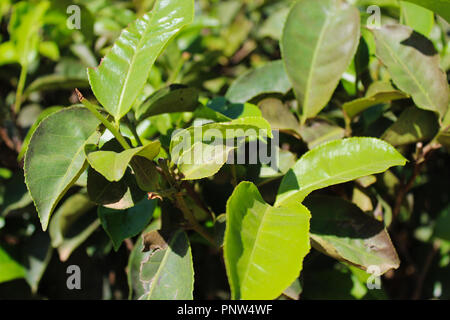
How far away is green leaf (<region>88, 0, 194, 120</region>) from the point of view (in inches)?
39.8

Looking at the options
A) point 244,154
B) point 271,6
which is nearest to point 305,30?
point 244,154

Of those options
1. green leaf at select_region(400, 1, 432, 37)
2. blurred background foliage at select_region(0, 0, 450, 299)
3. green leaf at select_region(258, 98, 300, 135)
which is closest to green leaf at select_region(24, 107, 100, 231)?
blurred background foliage at select_region(0, 0, 450, 299)

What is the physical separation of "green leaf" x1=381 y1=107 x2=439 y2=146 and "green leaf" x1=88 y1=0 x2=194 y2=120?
1.94 feet

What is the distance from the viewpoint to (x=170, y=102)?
1.14 metres

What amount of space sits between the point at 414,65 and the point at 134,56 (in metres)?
0.72

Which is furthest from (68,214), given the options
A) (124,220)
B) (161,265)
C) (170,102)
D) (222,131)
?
(222,131)

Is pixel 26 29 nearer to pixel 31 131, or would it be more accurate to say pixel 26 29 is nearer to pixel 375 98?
pixel 31 131

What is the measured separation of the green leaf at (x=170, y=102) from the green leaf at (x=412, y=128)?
0.50 meters

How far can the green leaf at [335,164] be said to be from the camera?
1002 millimetres

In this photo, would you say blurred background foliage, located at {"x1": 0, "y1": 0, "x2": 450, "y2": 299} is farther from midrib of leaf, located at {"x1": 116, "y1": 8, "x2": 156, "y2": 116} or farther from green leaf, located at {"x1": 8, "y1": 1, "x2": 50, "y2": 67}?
midrib of leaf, located at {"x1": 116, "y1": 8, "x2": 156, "y2": 116}

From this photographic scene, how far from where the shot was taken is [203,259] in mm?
1673

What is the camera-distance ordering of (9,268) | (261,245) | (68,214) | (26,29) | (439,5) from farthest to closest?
(26,29), (9,268), (68,214), (439,5), (261,245)
